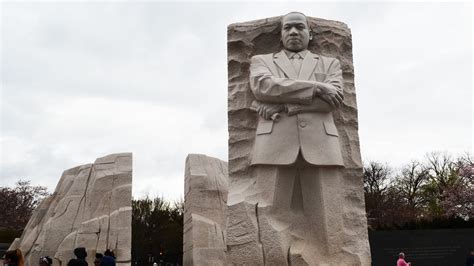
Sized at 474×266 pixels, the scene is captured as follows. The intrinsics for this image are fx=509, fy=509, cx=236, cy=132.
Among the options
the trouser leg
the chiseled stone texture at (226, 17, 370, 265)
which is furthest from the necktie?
the trouser leg

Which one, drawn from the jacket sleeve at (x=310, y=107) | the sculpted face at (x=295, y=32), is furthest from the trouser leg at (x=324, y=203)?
the sculpted face at (x=295, y=32)

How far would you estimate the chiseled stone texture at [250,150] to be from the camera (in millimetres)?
5762

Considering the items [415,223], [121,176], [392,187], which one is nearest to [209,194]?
[121,176]

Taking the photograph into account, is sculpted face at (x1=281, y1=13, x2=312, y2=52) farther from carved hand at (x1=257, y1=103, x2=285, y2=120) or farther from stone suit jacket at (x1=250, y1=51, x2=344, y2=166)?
carved hand at (x1=257, y1=103, x2=285, y2=120)

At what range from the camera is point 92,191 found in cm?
1273

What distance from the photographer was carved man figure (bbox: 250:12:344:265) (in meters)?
5.86

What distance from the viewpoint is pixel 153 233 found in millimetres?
31703

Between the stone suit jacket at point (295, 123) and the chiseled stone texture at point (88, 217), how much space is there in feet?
22.8

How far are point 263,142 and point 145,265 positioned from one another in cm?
2835

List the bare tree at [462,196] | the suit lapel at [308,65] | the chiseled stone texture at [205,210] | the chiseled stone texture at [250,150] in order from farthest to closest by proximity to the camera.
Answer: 1. the bare tree at [462,196]
2. the chiseled stone texture at [205,210]
3. the suit lapel at [308,65]
4. the chiseled stone texture at [250,150]

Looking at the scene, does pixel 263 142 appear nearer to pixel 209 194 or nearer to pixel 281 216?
pixel 281 216

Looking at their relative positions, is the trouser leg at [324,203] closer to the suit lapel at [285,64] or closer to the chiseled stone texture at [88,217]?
the suit lapel at [285,64]

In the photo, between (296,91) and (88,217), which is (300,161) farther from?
(88,217)

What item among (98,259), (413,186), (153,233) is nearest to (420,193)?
(413,186)
